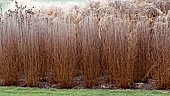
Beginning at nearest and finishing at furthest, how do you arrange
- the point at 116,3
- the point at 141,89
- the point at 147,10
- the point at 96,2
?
the point at 141,89, the point at 147,10, the point at 116,3, the point at 96,2

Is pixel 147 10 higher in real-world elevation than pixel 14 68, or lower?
higher

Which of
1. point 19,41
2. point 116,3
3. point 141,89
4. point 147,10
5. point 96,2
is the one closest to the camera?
point 141,89

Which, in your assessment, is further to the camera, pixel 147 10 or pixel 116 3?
pixel 116 3

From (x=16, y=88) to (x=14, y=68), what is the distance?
1.60ft

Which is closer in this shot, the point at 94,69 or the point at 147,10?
the point at 94,69

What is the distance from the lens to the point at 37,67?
24.0 ft

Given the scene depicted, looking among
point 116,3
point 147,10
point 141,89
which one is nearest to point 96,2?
point 116,3

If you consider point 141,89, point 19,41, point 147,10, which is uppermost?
point 147,10

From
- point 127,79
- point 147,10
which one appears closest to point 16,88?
point 127,79

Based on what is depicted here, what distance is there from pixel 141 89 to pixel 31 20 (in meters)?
2.08

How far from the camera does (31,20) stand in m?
7.46

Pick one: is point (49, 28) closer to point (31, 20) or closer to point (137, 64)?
point (31, 20)

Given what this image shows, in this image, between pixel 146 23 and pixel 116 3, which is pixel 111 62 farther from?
pixel 116 3

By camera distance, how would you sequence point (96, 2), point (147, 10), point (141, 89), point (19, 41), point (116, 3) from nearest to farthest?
point (141, 89) → point (19, 41) → point (147, 10) → point (116, 3) → point (96, 2)
